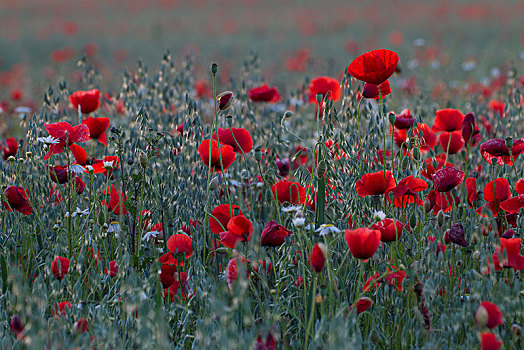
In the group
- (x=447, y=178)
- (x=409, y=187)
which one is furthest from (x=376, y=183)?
(x=447, y=178)

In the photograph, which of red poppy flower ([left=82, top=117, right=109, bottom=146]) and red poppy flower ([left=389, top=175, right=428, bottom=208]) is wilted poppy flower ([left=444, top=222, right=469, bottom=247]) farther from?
red poppy flower ([left=82, top=117, right=109, bottom=146])

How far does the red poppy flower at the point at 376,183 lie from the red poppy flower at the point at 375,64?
0.94 ft

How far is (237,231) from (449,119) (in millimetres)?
955

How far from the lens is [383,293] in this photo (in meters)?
1.64

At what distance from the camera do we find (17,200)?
186 centimetres

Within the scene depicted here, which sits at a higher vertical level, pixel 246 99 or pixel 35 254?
pixel 246 99

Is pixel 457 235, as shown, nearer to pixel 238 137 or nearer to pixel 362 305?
pixel 362 305

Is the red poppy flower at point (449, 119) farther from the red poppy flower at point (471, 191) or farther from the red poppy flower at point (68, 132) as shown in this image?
the red poppy flower at point (68, 132)

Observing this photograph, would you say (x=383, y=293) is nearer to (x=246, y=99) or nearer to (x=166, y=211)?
(x=166, y=211)

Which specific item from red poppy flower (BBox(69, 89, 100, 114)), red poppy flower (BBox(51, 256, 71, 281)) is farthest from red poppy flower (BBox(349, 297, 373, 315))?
red poppy flower (BBox(69, 89, 100, 114))

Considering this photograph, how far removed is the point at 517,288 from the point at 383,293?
0.36m

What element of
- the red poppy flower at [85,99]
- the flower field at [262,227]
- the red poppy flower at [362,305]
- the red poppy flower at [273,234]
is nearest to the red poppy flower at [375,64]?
the flower field at [262,227]

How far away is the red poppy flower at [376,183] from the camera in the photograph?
5.53ft

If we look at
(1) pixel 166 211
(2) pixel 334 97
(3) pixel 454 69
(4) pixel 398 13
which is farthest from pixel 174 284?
(4) pixel 398 13
